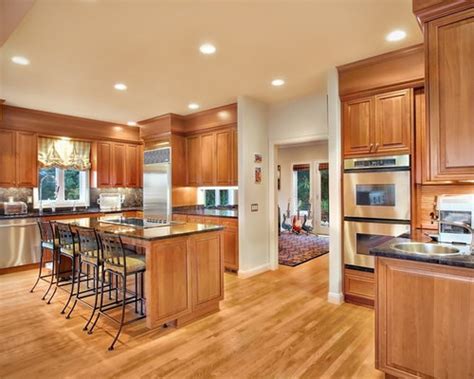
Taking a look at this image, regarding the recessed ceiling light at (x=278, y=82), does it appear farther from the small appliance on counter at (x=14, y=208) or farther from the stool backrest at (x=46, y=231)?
the small appliance on counter at (x=14, y=208)

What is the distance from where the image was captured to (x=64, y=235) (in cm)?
368

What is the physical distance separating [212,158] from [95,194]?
115 inches

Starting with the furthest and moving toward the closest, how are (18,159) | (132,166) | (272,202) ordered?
(132,166) < (18,159) < (272,202)

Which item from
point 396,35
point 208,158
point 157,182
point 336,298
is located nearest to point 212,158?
point 208,158

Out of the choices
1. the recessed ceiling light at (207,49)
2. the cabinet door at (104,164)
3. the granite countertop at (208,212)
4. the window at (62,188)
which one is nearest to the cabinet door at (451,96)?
the recessed ceiling light at (207,49)

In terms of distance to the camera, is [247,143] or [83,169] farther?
[83,169]

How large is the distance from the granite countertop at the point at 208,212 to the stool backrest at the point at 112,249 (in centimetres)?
222

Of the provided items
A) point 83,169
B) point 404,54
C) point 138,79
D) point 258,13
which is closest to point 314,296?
point 404,54

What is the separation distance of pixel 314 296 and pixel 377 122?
7.24 feet

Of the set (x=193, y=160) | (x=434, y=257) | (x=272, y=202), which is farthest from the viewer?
(x=193, y=160)

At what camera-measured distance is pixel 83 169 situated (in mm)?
6211

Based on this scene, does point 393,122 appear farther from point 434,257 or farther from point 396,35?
point 434,257

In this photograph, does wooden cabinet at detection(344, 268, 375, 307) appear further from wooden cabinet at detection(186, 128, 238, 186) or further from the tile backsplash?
the tile backsplash

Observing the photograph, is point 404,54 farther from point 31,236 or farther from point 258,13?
point 31,236
